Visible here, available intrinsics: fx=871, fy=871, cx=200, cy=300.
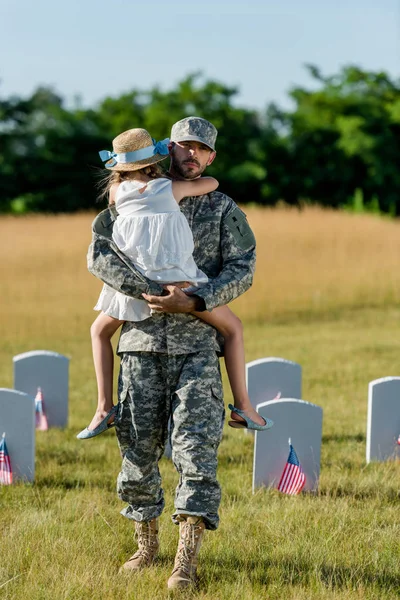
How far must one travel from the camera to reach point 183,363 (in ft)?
12.6

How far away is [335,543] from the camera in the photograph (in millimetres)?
4352

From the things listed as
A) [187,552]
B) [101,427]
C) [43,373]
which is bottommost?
[187,552]

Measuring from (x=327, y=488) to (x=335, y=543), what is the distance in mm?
1156

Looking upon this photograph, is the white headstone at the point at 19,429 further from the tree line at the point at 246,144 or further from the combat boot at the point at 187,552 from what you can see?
the tree line at the point at 246,144

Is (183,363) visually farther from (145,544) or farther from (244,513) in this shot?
(244,513)

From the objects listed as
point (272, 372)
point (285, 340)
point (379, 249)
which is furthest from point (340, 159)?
point (272, 372)

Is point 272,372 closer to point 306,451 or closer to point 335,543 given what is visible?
point 306,451

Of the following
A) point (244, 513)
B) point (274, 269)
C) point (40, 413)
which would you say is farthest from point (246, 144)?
point (244, 513)

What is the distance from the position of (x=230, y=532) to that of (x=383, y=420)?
203 centimetres

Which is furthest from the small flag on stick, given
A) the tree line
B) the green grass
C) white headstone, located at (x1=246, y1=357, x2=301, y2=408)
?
the tree line

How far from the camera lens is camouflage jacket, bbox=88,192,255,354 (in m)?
3.80

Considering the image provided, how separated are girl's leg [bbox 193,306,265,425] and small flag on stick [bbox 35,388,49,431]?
137 inches

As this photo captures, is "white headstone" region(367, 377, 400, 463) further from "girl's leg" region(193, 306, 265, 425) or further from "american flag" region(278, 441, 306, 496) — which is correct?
"girl's leg" region(193, 306, 265, 425)

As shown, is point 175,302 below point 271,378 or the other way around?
the other way around
